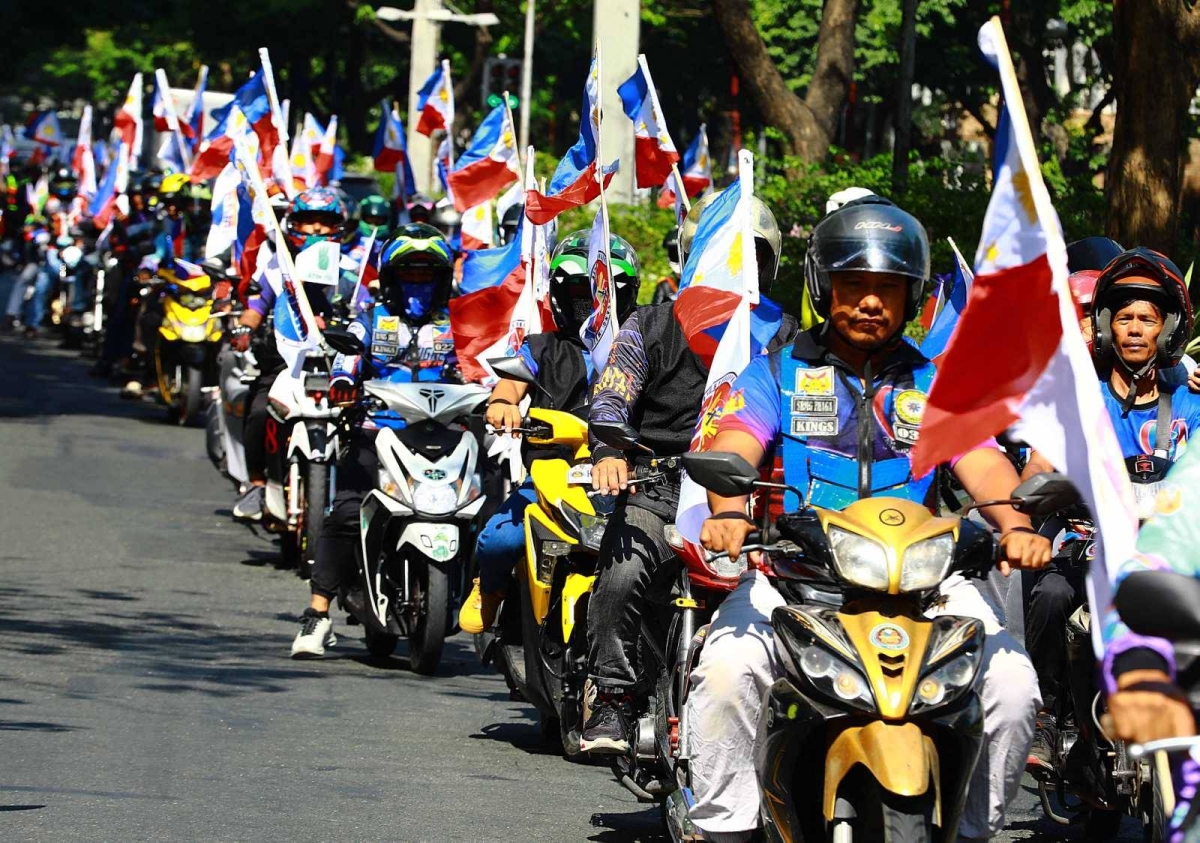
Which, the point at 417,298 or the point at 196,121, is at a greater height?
the point at 196,121

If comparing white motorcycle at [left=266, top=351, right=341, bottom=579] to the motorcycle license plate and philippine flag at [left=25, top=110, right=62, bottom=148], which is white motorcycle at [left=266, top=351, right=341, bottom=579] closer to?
the motorcycle license plate

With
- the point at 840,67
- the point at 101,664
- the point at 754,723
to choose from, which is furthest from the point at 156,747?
the point at 840,67

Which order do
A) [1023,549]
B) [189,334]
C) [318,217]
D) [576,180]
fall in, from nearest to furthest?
[1023,549], [576,180], [318,217], [189,334]

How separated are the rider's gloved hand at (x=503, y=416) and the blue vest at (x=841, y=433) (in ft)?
9.73

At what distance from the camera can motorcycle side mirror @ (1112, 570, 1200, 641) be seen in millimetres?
3717

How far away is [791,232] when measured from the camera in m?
16.8

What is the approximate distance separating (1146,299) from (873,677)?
292 cm

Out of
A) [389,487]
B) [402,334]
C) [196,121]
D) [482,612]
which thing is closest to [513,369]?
[482,612]

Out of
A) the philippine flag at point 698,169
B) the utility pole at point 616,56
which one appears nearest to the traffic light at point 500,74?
the utility pole at point 616,56

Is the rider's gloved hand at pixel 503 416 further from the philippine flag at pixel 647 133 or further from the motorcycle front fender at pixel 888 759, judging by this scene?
the motorcycle front fender at pixel 888 759

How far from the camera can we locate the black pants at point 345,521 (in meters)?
10.7

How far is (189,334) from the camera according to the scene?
20.4 meters

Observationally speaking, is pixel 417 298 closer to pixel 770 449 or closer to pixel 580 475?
pixel 580 475

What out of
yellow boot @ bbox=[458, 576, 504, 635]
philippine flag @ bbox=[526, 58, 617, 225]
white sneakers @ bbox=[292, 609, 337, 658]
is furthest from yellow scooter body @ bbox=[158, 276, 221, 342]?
yellow boot @ bbox=[458, 576, 504, 635]
